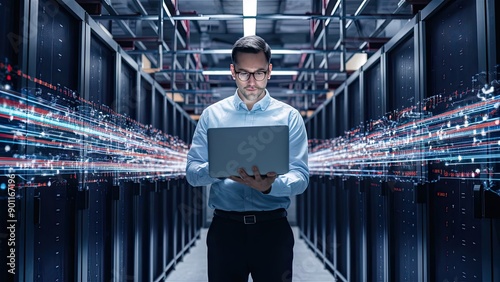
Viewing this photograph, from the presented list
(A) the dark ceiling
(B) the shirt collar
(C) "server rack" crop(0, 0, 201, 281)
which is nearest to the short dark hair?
(B) the shirt collar

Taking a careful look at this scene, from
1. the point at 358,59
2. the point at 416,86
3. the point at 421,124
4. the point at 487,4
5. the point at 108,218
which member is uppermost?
the point at 358,59

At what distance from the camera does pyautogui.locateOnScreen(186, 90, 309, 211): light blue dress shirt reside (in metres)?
1.92

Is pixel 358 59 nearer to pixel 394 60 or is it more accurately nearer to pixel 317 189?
pixel 317 189

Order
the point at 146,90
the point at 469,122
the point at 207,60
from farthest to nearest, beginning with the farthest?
the point at 207,60 → the point at 146,90 → the point at 469,122

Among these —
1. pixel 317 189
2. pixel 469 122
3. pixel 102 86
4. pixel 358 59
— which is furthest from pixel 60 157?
pixel 358 59

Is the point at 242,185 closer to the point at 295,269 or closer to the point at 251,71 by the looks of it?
the point at 251,71

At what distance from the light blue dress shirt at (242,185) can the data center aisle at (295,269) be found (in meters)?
3.72

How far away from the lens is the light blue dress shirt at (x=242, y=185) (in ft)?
6.30

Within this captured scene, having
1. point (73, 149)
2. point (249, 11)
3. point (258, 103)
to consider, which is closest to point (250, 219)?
point (258, 103)

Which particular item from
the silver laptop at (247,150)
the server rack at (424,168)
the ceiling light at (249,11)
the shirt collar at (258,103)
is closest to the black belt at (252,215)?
A: the silver laptop at (247,150)

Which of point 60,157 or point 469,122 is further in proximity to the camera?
point 60,157

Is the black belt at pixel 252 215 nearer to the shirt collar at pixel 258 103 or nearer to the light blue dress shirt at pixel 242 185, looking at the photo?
the light blue dress shirt at pixel 242 185

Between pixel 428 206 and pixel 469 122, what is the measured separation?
0.78 meters

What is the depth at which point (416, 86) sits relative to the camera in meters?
2.98
